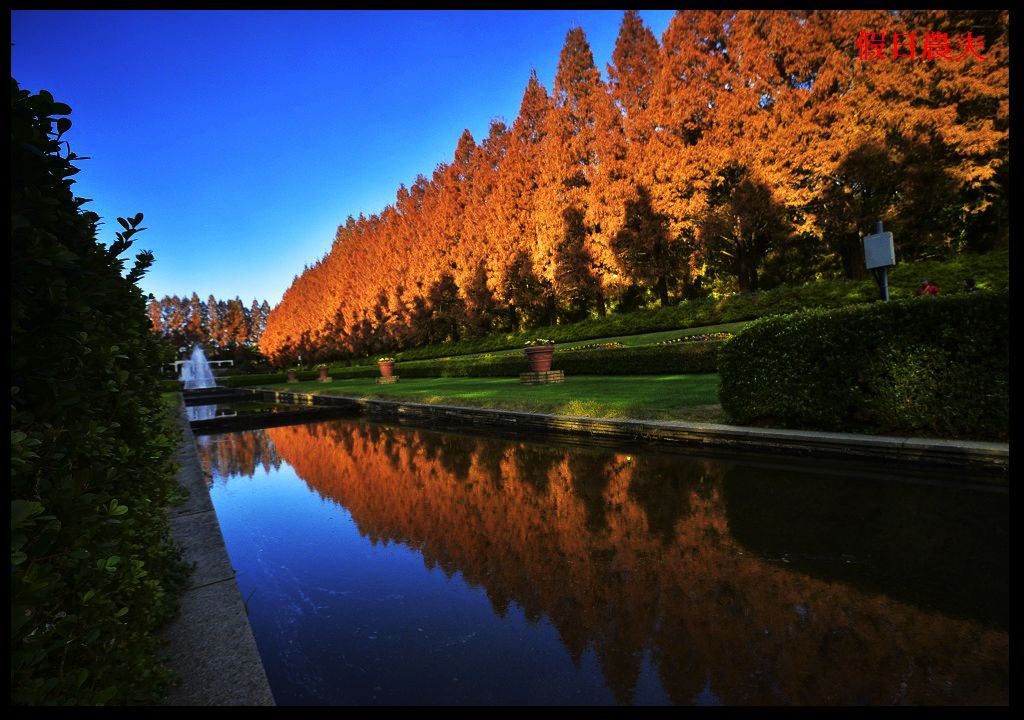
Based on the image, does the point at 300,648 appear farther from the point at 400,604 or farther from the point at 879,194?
the point at 879,194

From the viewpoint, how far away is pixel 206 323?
329ft

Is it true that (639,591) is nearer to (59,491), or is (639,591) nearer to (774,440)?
(59,491)

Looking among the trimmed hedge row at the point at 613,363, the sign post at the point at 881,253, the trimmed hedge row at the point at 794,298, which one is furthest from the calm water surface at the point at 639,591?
the trimmed hedge row at the point at 794,298

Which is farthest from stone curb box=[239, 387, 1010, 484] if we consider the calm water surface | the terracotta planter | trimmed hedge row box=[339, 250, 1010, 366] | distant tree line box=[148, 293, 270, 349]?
distant tree line box=[148, 293, 270, 349]

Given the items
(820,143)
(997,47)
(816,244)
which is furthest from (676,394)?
(816,244)

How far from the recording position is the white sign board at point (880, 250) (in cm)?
746

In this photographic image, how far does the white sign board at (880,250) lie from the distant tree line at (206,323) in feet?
340

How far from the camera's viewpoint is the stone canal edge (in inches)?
72.9

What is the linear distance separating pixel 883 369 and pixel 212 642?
6.52 m

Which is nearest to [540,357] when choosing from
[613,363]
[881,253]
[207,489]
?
[613,363]

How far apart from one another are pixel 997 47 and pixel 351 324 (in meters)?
44.2

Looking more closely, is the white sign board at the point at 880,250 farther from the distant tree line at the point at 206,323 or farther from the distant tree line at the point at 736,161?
the distant tree line at the point at 206,323

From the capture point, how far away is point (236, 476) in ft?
23.6
